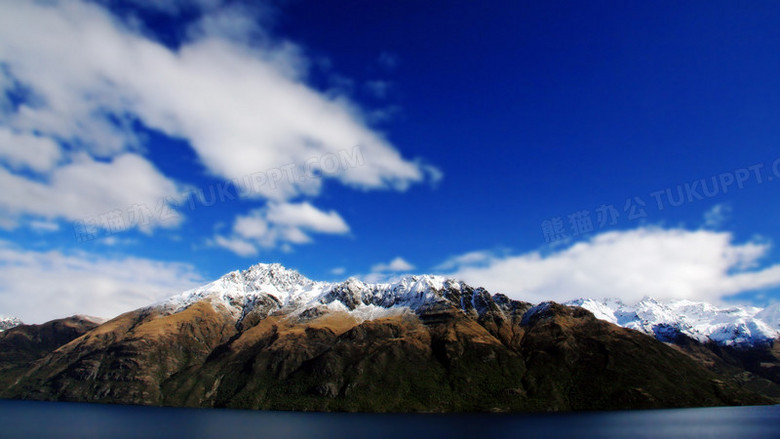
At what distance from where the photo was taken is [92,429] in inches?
7244

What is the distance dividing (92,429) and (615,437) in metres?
219

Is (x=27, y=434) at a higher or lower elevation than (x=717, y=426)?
higher

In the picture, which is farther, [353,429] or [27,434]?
[353,429]

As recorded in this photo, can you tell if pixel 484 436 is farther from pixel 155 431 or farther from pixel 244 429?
pixel 155 431

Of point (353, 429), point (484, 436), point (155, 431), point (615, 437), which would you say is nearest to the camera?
point (615, 437)

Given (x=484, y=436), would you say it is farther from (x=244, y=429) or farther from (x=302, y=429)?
(x=244, y=429)

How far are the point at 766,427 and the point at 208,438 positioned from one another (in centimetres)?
23104

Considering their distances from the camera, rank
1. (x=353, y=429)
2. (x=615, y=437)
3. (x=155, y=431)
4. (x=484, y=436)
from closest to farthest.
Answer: (x=615, y=437) → (x=484, y=436) → (x=155, y=431) → (x=353, y=429)

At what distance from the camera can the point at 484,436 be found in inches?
6619

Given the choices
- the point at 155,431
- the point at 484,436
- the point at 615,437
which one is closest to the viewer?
the point at 615,437

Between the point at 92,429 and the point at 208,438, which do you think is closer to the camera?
the point at 208,438

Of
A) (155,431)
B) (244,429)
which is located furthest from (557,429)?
(155,431)

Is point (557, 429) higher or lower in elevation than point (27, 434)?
lower

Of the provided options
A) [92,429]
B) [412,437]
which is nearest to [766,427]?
[412,437]
